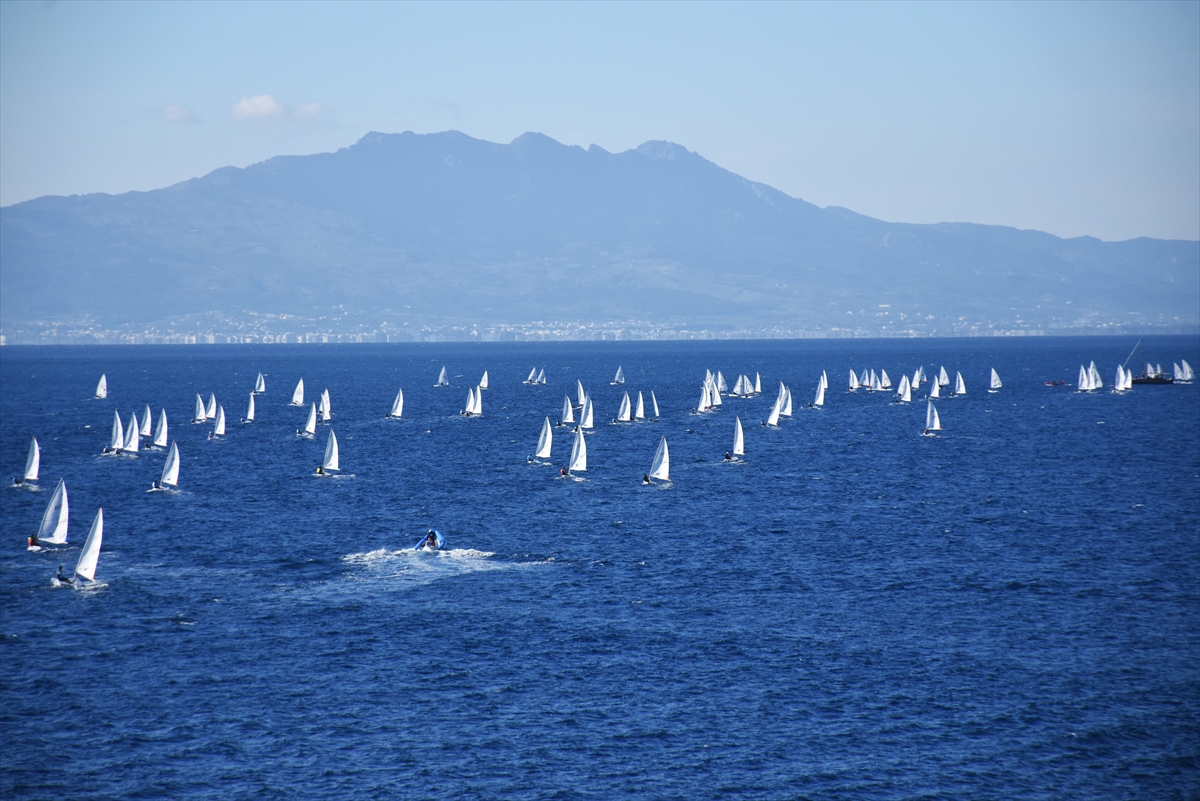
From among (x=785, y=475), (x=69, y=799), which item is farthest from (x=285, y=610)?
(x=785, y=475)

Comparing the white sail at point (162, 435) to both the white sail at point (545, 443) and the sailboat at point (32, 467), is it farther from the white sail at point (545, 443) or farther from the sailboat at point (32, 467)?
the white sail at point (545, 443)

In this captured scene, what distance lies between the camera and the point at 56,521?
7775cm

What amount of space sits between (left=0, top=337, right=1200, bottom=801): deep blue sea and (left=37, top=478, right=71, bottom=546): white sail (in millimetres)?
1819

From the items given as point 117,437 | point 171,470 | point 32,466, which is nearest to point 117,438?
point 117,437

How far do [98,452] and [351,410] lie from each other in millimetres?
59864

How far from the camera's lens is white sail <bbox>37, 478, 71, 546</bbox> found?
7738 centimetres

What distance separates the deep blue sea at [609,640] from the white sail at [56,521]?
182 cm

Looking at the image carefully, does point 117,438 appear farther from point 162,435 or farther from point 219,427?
point 219,427

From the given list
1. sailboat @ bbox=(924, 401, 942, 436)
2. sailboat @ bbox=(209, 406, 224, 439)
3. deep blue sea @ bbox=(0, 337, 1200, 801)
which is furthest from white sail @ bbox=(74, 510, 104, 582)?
sailboat @ bbox=(924, 401, 942, 436)

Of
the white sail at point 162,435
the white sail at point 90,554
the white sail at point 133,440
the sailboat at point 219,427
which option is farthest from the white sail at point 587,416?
the white sail at point 90,554

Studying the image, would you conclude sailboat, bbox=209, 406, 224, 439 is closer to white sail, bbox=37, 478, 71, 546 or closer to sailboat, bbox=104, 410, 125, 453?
sailboat, bbox=104, 410, 125, 453

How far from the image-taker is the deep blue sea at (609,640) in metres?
46.2

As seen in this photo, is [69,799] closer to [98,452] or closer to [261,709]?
[261,709]

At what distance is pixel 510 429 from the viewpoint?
527 feet
